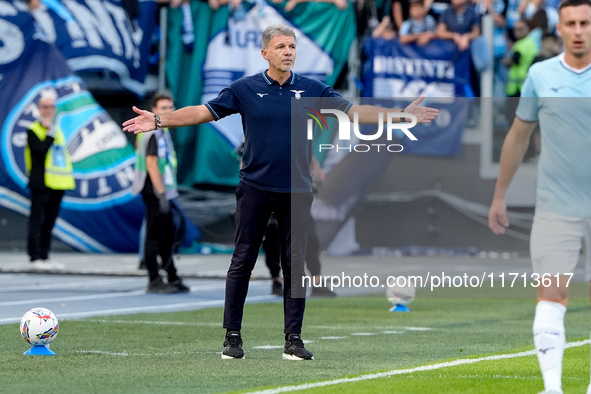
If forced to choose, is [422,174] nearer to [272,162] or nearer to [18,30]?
[18,30]

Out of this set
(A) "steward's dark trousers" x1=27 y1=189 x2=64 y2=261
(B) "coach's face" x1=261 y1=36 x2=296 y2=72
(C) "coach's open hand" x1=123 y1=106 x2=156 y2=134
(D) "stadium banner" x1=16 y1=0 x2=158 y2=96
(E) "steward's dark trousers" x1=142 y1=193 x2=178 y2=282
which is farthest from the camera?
(D) "stadium banner" x1=16 y1=0 x2=158 y2=96

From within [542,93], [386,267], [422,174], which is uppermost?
[542,93]

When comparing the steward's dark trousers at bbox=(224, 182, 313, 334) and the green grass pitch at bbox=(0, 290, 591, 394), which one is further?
the steward's dark trousers at bbox=(224, 182, 313, 334)

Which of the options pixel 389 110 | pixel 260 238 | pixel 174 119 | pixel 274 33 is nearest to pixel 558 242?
pixel 389 110

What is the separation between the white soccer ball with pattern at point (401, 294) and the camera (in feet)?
35.8

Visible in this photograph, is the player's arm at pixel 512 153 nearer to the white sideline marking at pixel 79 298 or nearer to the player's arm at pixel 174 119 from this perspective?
the player's arm at pixel 174 119

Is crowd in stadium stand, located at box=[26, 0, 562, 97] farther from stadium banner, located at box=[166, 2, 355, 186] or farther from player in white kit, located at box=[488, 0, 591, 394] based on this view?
player in white kit, located at box=[488, 0, 591, 394]

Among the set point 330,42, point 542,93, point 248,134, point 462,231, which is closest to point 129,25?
point 330,42

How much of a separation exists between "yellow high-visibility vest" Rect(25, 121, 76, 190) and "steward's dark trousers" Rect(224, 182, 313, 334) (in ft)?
29.5

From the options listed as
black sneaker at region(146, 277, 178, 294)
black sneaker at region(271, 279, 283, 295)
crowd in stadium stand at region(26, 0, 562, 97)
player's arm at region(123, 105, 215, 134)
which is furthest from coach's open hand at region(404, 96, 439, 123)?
crowd in stadium stand at region(26, 0, 562, 97)

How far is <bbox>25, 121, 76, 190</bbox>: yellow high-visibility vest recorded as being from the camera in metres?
15.6

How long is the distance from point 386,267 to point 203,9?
6.72m

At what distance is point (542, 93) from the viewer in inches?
214

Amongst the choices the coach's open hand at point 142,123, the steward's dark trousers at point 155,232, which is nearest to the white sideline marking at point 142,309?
the steward's dark trousers at point 155,232
